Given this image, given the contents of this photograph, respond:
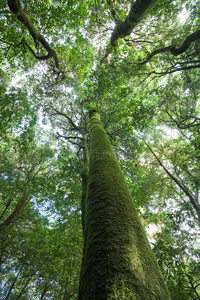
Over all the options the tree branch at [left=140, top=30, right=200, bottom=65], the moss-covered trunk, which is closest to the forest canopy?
the tree branch at [left=140, top=30, right=200, bottom=65]

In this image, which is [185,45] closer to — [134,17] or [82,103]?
[134,17]

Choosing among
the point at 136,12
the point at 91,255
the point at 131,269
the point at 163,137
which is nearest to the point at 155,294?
the point at 131,269

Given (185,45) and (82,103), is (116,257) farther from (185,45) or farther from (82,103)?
(82,103)

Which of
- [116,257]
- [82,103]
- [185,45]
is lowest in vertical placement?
[116,257]

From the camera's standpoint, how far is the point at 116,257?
2.97 feet

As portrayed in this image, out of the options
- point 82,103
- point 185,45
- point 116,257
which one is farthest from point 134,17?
point 116,257

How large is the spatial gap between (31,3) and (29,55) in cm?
280

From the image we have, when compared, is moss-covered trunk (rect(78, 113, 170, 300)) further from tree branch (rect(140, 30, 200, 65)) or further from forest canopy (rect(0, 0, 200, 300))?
tree branch (rect(140, 30, 200, 65))

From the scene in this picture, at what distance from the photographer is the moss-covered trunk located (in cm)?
75

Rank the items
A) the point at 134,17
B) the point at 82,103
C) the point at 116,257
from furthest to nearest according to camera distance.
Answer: the point at 82,103 → the point at 134,17 → the point at 116,257

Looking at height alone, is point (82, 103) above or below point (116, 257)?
above

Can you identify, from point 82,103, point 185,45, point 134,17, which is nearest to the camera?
point 185,45

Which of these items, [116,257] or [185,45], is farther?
[185,45]

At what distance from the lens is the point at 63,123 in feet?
32.7
